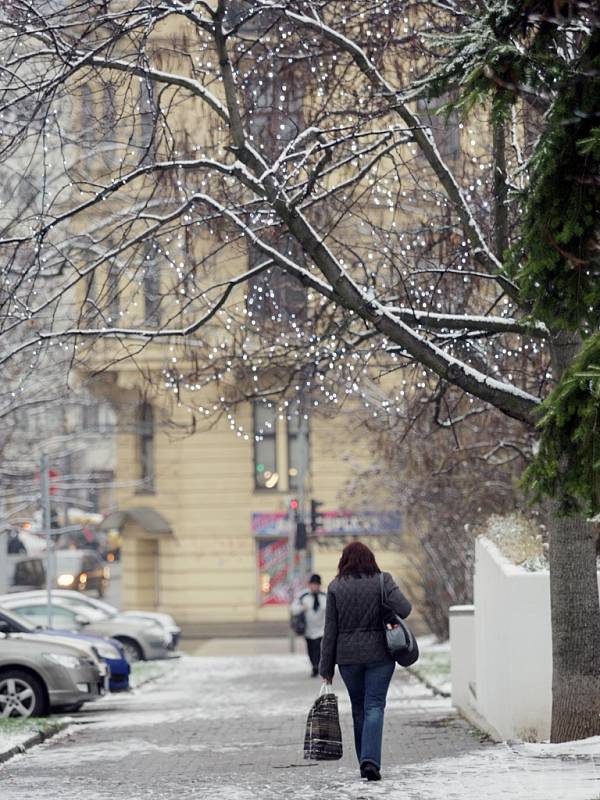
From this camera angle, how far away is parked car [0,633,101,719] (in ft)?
62.0

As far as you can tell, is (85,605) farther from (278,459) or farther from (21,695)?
(21,695)

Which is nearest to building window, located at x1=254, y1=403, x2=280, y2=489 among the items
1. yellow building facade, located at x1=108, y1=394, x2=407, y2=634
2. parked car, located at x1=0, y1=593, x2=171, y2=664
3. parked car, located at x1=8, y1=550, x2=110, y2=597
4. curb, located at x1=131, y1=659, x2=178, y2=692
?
yellow building facade, located at x1=108, y1=394, x2=407, y2=634

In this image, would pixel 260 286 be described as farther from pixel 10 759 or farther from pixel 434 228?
pixel 10 759

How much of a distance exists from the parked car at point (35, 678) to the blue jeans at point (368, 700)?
8580mm

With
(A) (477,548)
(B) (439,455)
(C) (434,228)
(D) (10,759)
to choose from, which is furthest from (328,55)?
(B) (439,455)

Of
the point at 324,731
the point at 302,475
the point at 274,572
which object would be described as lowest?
the point at 324,731

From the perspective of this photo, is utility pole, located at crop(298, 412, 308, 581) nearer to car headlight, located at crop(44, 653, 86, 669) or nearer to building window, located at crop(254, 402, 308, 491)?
building window, located at crop(254, 402, 308, 491)

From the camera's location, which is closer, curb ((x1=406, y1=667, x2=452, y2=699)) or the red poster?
curb ((x1=406, y1=667, x2=452, y2=699))

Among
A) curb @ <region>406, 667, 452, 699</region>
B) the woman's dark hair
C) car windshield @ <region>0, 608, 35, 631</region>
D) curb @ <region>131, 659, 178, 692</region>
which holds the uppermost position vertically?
the woman's dark hair

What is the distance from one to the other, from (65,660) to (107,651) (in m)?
4.60

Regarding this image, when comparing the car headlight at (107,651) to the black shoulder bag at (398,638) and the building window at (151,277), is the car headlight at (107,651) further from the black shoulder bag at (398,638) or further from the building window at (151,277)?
the black shoulder bag at (398,638)

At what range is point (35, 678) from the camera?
19.1 meters

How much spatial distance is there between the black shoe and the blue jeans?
0.03 meters

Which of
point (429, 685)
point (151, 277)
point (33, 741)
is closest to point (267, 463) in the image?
point (429, 685)
